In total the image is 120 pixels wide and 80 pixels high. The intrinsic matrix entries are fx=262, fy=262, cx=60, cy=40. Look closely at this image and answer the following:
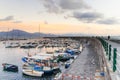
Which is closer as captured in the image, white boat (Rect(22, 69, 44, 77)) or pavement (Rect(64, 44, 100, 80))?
pavement (Rect(64, 44, 100, 80))

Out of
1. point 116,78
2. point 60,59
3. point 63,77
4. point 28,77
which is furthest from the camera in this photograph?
point 60,59

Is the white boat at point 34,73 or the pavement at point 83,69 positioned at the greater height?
the pavement at point 83,69

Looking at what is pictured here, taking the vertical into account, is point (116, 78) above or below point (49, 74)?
above

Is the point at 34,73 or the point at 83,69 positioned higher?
the point at 83,69

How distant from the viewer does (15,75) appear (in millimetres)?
41750

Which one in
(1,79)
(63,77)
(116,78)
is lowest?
(1,79)

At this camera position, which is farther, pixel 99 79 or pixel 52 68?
pixel 52 68

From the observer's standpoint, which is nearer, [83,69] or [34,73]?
[83,69]

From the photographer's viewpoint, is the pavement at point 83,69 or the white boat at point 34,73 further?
the white boat at point 34,73

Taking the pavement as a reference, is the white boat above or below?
below

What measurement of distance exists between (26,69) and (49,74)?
3962 mm

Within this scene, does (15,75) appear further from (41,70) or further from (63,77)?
(63,77)

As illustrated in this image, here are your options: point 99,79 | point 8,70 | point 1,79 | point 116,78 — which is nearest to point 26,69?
point 1,79

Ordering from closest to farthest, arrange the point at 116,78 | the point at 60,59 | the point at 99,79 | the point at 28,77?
1. the point at 116,78
2. the point at 99,79
3. the point at 28,77
4. the point at 60,59
